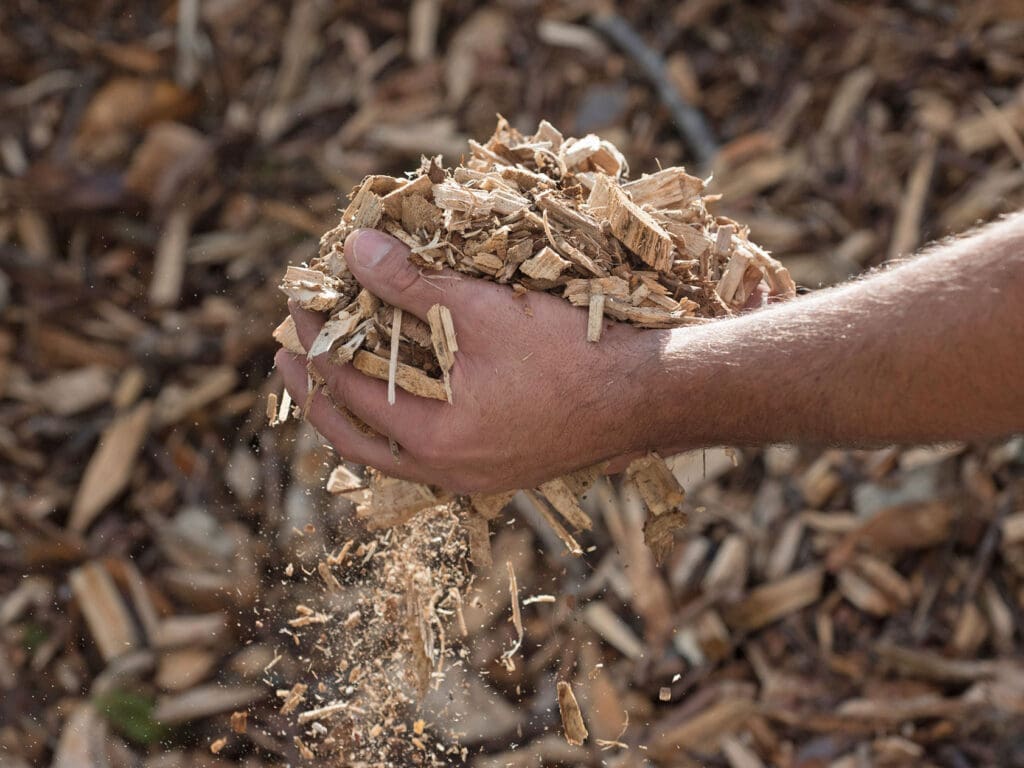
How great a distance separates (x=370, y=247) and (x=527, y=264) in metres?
0.21

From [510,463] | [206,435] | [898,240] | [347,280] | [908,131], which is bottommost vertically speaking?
[206,435]

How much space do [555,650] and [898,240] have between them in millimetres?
1607

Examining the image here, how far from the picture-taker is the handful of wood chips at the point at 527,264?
1405 millimetres

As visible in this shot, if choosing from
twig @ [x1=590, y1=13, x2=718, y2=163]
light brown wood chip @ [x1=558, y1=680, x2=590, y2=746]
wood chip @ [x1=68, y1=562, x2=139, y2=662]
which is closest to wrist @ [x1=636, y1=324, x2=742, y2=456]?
light brown wood chip @ [x1=558, y1=680, x2=590, y2=746]

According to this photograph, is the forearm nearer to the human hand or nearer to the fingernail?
the human hand

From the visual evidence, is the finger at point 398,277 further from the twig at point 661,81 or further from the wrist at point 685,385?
the twig at point 661,81

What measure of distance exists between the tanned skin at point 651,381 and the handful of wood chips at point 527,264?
3cm

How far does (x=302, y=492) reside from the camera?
108 inches

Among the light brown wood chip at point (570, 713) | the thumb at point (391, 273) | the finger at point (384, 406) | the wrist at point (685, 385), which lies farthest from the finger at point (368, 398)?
the light brown wood chip at point (570, 713)

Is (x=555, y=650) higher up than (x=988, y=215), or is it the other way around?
(x=988, y=215)

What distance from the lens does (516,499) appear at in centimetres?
269

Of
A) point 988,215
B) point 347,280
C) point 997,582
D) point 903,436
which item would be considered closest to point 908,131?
point 988,215

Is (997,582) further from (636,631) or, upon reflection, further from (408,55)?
(408,55)

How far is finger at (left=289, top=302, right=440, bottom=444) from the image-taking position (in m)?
1.39
